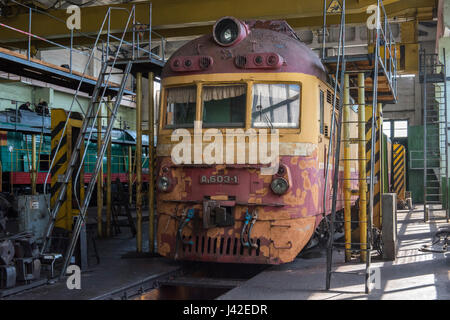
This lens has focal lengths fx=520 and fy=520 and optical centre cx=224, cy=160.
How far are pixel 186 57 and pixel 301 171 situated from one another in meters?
2.42

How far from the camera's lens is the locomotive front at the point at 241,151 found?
23.7 ft

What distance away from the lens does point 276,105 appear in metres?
7.45

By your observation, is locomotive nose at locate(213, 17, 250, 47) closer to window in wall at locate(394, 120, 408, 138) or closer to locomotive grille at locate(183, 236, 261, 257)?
locomotive grille at locate(183, 236, 261, 257)

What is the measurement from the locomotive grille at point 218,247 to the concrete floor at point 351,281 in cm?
42

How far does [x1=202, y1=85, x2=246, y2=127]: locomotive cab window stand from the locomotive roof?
0.90ft

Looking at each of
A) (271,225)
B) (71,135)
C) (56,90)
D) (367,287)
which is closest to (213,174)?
(271,225)

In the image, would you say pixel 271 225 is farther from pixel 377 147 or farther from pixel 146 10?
pixel 146 10

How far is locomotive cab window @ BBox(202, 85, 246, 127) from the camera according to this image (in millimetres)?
7586

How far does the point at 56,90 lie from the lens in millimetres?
28656

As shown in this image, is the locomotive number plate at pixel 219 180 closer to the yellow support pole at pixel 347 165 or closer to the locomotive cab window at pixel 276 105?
the locomotive cab window at pixel 276 105

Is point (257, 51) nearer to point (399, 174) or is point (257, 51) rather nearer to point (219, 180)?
point (219, 180)

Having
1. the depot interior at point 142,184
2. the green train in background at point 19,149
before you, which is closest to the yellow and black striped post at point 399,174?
the depot interior at point 142,184
